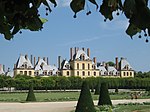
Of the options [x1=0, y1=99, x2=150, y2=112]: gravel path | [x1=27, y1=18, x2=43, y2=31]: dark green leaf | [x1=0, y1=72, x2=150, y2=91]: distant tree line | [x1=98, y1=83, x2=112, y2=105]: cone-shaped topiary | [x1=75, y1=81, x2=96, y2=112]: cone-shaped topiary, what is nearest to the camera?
[x1=27, y1=18, x2=43, y2=31]: dark green leaf

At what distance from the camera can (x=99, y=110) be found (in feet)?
49.0

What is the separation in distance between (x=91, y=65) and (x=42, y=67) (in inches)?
475

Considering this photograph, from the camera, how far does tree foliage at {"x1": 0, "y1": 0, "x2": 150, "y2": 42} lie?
1.12 meters

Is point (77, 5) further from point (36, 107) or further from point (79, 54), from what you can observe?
point (79, 54)

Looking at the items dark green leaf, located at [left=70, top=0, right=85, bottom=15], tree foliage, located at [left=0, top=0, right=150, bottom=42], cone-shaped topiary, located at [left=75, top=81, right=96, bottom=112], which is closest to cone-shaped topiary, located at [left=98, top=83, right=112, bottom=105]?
cone-shaped topiary, located at [left=75, top=81, right=96, bottom=112]

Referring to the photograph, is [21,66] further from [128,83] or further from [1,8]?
[1,8]

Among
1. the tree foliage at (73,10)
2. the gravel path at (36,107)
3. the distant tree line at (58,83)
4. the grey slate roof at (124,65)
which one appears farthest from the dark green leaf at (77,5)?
the grey slate roof at (124,65)

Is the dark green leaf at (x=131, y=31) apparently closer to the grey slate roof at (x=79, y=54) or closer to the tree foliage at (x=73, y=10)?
the tree foliage at (x=73, y=10)

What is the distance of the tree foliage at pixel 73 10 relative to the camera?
1.12 metres

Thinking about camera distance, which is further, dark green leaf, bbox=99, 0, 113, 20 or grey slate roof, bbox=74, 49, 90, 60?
grey slate roof, bbox=74, 49, 90, 60

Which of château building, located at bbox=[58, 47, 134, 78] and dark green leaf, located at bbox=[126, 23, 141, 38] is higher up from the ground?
château building, located at bbox=[58, 47, 134, 78]

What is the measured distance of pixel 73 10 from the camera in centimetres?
131

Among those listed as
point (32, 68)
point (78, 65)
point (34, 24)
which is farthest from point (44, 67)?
point (34, 24)

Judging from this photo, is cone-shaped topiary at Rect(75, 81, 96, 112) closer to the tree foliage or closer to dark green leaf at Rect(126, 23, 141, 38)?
the tree foliage
